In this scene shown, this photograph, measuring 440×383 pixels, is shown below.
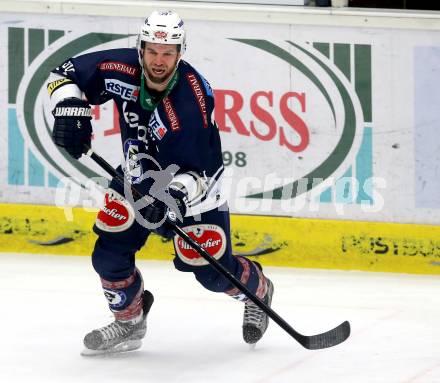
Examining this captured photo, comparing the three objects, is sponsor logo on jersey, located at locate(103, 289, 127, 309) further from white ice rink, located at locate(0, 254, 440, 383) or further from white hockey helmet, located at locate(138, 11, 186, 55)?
white hockey helmet, located at locate(138, 11, 186, 55)

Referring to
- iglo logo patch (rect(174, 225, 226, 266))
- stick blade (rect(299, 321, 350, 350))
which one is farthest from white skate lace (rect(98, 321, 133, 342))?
stick blade (rect(299, 321, 350, 350))

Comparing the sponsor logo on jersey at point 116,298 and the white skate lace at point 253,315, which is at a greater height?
the sponsor logo on jersey at point 116,298

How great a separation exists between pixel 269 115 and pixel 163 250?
885mm

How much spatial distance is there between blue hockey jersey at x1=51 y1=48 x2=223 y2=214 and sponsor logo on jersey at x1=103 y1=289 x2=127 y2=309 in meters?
0.41

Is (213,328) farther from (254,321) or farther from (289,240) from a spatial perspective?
(289,240)

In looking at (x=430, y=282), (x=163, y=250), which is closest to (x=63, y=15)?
(x=163, y=250)

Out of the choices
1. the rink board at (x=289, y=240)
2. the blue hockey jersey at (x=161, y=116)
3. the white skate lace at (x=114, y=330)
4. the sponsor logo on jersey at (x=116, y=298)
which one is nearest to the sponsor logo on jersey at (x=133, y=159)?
the blue hockey jersey at (x=161, y=116)

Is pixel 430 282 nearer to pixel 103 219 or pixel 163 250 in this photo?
pixel 163 250

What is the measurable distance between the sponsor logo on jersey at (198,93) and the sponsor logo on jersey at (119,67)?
189 millimetres

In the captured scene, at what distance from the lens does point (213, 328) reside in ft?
16.2

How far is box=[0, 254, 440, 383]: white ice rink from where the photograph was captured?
419 centimetres

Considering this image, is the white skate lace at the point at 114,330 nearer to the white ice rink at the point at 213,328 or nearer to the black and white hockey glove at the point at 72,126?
the white ice rink at the point at 213,328

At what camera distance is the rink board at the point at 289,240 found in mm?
6266

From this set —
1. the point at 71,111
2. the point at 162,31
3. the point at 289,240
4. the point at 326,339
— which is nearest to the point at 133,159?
the point at 71,111
